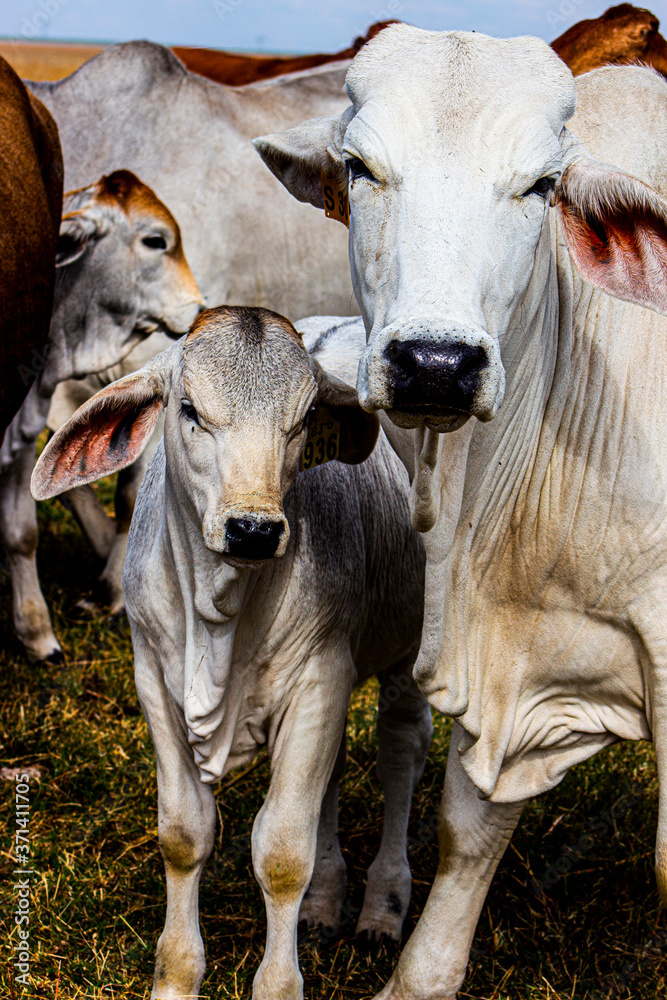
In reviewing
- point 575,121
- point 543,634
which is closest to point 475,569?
point 543,634

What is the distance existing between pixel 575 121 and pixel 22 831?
280cm

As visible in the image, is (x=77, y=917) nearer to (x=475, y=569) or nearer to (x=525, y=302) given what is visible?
(x=475, y=569)

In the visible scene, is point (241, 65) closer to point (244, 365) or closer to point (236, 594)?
point (244, 365)

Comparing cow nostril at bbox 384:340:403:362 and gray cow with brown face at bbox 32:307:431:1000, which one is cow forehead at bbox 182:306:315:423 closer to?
gray cow with brown face at bbox 32:307:431:1000

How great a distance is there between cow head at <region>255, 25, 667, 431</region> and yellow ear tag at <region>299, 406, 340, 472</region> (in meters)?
0.54

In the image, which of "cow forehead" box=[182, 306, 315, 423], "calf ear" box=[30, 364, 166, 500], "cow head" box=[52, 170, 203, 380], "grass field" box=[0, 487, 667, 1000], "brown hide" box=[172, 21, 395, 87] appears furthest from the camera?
"brown hide" box=[172, 21, 395, 87]

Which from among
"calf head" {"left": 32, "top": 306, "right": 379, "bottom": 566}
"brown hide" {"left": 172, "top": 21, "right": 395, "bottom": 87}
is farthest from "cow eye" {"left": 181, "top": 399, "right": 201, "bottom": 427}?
"brown hide" {"left": 172, "top": 21, "right": 395, "bottom": 87}

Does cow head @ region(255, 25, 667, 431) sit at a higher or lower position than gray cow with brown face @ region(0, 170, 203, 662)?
higher

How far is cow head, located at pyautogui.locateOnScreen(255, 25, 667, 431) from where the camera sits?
2.26 meters

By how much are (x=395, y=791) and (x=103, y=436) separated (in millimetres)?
1593

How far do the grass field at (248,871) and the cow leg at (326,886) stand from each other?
0.24 ft

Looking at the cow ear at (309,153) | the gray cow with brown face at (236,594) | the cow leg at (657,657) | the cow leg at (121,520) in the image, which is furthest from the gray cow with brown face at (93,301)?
the cow leg at (657,657)

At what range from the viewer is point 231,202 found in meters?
6.37

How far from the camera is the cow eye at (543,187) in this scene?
2.46 m
